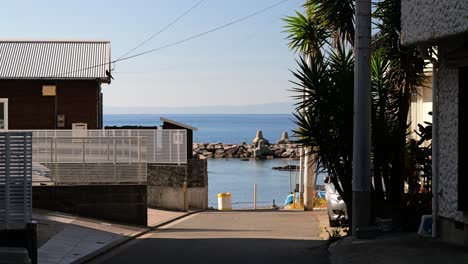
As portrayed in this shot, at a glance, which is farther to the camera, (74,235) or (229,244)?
(74,235)

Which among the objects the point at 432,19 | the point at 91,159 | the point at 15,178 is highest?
the point at 432,19

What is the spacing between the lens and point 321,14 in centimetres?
1795

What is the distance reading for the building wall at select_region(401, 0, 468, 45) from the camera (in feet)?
35.9

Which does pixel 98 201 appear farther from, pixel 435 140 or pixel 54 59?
pixel 54 59

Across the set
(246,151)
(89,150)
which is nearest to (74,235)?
(89,150)

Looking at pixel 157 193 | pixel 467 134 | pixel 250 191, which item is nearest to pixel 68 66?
pixel 157 193

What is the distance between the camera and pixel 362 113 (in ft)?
46.0

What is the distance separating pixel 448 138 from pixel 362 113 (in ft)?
5.72

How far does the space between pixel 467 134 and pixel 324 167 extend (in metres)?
4.76

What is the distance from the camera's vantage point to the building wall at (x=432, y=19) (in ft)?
35.9

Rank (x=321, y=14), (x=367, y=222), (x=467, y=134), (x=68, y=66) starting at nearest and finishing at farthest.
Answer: (x=467, y=134) → (x=367, y=222) → (x=321, y=14) → (x=68, y=66)

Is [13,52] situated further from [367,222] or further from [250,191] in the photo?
[250,191]

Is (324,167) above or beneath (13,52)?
beneath

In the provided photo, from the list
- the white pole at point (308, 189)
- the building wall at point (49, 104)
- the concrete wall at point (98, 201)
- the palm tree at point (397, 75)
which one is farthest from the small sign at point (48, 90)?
the palm tree at point (397, 75)
